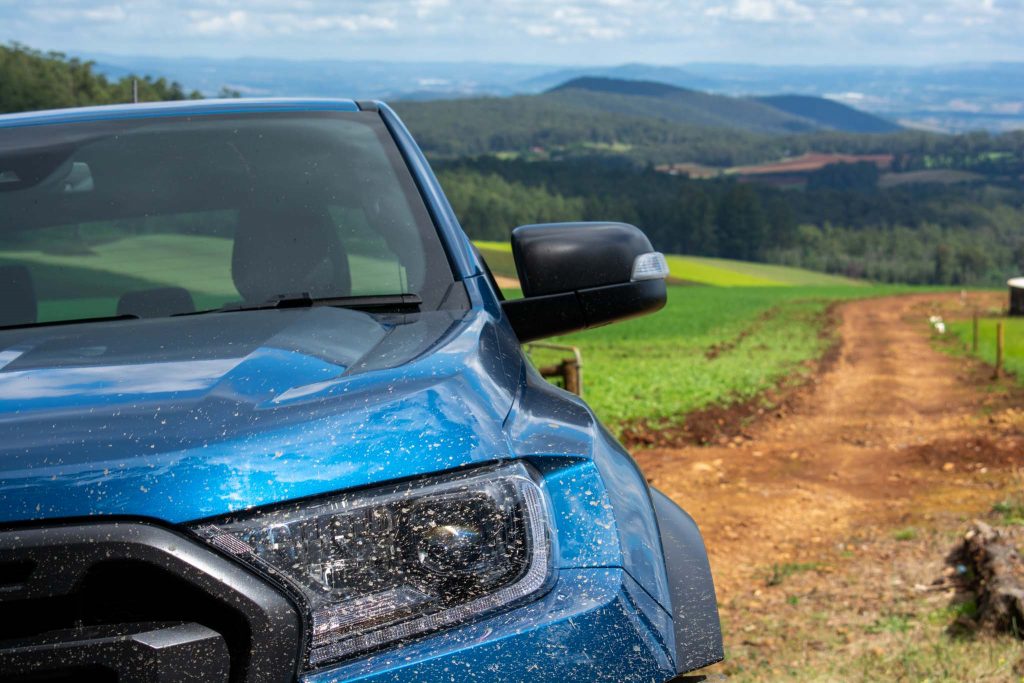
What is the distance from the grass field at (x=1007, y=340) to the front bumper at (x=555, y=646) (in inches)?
779

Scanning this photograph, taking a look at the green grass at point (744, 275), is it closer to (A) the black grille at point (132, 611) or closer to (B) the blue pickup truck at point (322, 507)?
(B) the blue pickup truck at point (322, 507)

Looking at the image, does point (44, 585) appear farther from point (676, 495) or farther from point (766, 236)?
point (766, 236)

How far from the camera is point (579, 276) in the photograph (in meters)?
2.60

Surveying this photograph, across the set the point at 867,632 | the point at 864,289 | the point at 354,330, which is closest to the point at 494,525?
the point at 354,330

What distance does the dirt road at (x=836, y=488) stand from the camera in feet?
20.9

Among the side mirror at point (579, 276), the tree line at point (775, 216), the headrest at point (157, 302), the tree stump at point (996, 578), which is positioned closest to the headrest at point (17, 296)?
the headrest at point (157, 302)

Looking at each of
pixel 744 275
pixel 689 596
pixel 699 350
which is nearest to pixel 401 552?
pixel 689 596

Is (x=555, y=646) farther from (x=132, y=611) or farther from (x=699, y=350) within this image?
(x=699, y=350)

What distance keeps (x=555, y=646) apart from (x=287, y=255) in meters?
1.39

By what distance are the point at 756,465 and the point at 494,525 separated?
32.4 feet

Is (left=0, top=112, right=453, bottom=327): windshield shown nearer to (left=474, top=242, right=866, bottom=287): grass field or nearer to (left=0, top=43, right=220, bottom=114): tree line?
(left=474, top=242, right=866, bottom=287): grass field

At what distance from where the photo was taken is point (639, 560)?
1.68 m

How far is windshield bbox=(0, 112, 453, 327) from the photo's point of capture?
251 centimetres

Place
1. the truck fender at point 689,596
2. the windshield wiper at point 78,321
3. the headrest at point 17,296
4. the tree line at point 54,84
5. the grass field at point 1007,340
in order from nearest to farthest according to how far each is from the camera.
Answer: the truck fender at point 689,596
the windshield wiper at point 78,321
the headrest at point 17,296
the grass field at point 1007,340
the tree line at point 54,84
